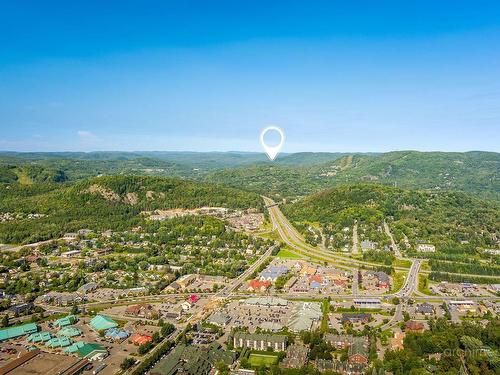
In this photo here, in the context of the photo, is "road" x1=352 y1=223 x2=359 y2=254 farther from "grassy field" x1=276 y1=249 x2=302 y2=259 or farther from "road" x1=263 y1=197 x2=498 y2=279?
"grassy field" x1=276 y1=249 x2=302 y2=259

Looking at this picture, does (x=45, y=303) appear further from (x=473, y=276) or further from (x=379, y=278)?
(x=473, y=276)

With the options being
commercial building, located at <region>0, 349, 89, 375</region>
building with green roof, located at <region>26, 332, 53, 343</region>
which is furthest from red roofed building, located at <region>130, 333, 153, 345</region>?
building with green roof, located at <region>26, 332, 53, 343</region>

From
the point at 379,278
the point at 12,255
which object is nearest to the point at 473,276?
the point at 379,278

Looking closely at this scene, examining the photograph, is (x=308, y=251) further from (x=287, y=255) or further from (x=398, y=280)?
(x=398, y=280)

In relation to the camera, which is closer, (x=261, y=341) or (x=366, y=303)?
(x=261, y=341)

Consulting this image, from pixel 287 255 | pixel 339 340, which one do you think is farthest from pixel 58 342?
pixel 287 255

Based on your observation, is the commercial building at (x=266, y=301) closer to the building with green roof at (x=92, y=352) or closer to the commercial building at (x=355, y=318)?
the commercial building at (x=355, y=318)
